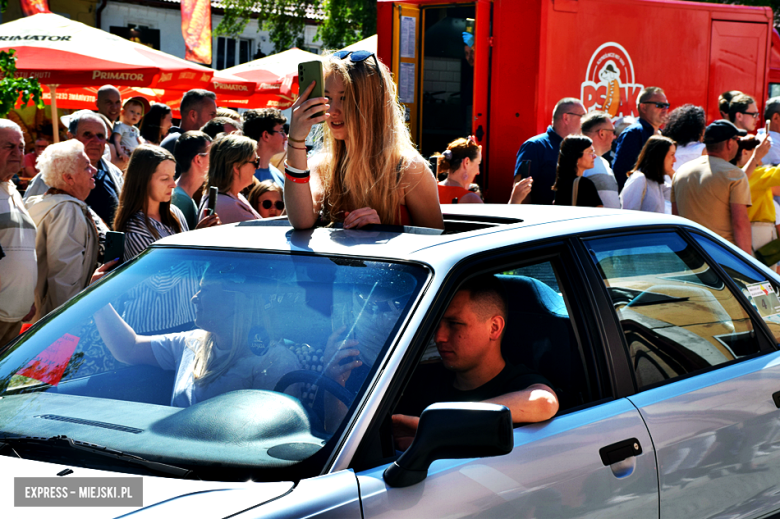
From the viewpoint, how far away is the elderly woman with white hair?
4.49m

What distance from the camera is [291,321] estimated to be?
2.19 meters

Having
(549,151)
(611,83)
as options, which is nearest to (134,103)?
(549,151)

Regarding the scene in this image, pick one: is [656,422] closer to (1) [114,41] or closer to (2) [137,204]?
(2) [137,204]

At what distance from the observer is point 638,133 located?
7922mm

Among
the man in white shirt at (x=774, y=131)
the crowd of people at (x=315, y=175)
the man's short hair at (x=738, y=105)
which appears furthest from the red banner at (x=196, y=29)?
the man in white shirt at (x=774, y=131)

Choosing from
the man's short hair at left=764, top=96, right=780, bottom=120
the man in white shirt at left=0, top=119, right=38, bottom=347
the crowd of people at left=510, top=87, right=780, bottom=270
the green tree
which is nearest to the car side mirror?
the man in white shirt at left=0, top=119, right=38, bottom=347

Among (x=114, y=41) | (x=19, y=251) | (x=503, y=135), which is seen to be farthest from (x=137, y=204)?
(x=114, y=41)

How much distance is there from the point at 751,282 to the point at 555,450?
1423 mm

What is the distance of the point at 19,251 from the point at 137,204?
664 millimetres

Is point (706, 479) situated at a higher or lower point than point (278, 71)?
lower

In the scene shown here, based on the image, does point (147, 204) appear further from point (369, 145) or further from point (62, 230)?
point (369, 145)

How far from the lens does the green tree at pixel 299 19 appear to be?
931 inches

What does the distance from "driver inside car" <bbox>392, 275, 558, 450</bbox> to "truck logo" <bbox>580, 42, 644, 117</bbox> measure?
645 centimetres

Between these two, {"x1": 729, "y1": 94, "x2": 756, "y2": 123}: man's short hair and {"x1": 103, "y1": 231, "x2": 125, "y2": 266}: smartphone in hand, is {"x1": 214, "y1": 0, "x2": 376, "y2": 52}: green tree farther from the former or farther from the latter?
{"x1": 103, "y1": 231, "x2": 125, "y2": 266}: smartphone in hand
